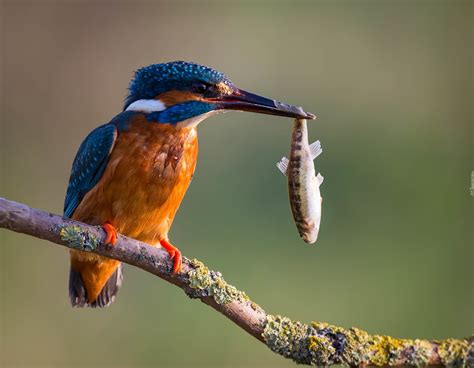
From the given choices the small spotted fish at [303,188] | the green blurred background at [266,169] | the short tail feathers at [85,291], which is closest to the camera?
the small spotted fish at [303,188]

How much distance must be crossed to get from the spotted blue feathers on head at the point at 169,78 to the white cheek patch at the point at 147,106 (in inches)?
0.8

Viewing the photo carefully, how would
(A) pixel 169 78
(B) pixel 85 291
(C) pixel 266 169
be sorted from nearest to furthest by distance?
(A) pixel 169 78
(B) pixel 85 291
(C) pixel 266 169

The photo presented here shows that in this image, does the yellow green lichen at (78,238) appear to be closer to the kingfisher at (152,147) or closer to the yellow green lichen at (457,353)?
the kingfisher at (152,147)

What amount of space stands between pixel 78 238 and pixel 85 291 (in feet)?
3.23

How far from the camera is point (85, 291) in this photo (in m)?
3.18

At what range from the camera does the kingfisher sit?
2.78 meters

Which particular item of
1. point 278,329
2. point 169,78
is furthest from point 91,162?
point 278,329

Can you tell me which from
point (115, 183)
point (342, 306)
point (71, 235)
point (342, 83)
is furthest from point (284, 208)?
point (71, 235)

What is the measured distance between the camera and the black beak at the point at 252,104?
2.63 meters

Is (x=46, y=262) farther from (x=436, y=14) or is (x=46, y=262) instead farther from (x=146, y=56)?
(x=436, y=14)

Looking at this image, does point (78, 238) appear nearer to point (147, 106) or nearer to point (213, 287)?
point (213, 287)

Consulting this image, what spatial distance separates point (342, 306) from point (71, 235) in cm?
244

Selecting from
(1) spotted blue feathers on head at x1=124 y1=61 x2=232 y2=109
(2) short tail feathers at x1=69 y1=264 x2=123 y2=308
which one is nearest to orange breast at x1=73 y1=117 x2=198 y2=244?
(1) spotted blue feathers on head at x1=124 y1=61 x2=232 y2=109

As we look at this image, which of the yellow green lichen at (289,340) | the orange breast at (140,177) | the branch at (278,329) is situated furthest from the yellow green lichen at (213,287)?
the orange breast at (140,177)
